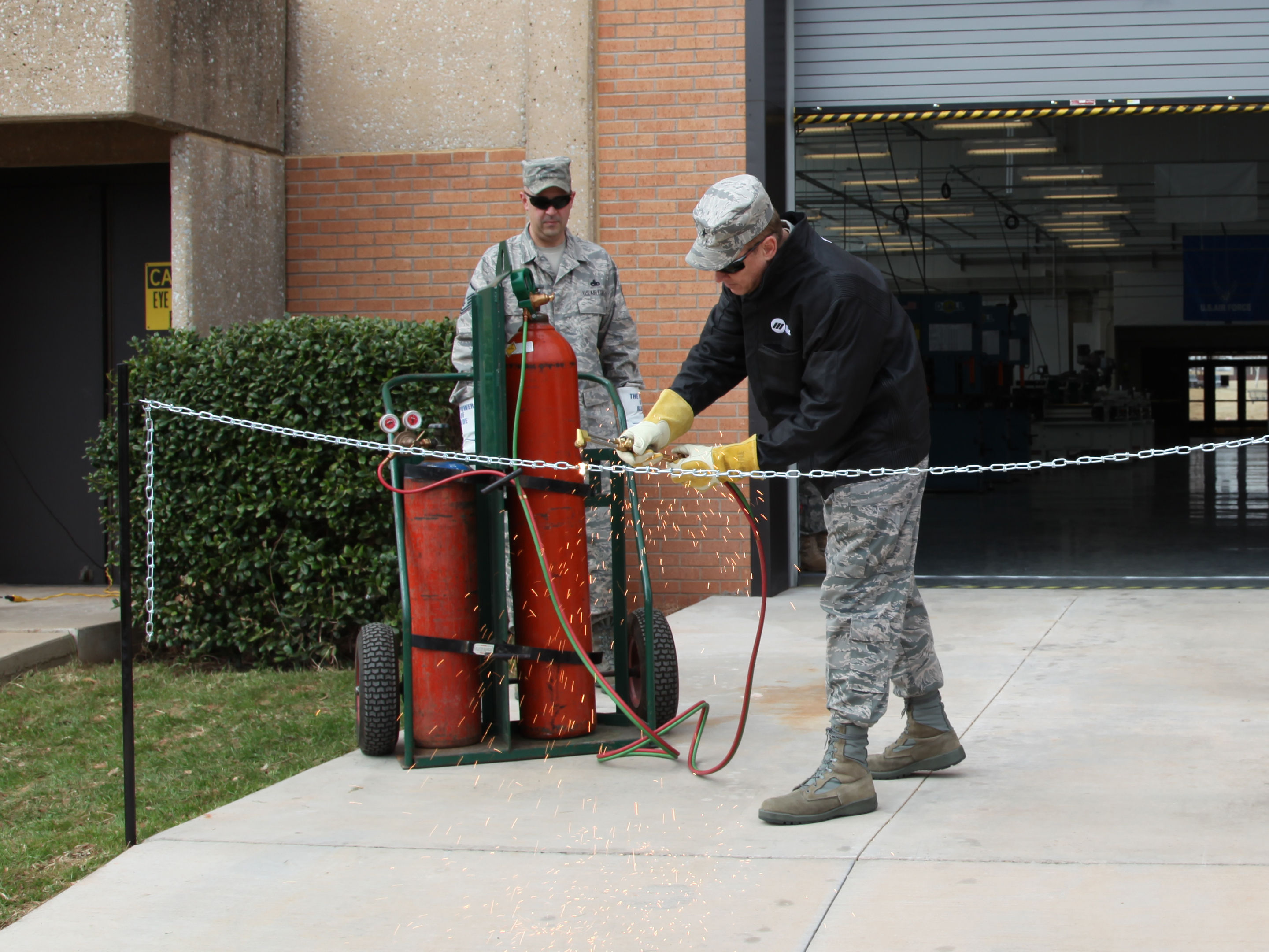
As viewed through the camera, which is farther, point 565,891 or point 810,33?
point 810,33

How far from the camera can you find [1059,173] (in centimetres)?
2653

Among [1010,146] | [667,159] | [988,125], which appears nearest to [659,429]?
[667,159]

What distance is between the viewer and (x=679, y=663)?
6031 mm

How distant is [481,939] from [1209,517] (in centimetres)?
1233

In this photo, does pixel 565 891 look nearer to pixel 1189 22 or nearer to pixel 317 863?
pixel 317 863

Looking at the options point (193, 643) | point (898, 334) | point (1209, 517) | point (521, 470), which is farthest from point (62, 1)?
point (1209, 517)

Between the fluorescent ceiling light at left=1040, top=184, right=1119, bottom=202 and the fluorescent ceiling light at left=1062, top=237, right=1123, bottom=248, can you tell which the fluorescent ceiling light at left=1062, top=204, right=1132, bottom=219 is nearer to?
Result: the fluorescent ceiling light at left=1040, top=184, right=1119, bottom=202

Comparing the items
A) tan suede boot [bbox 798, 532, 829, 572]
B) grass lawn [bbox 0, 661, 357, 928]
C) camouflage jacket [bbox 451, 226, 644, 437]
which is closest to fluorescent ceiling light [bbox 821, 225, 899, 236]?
tan suede boot [bbox 798, 532, 829, 572]

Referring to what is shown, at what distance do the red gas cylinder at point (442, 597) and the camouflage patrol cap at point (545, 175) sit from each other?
1.30 meters

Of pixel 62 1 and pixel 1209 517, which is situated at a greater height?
pixel 62 1

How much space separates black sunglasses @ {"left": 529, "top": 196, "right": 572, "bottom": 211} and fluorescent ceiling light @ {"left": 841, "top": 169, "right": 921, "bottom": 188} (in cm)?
2058

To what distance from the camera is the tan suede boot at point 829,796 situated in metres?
3.69

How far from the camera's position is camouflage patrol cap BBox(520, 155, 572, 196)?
509 centimetres

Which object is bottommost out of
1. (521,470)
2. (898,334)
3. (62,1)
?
(521,470)
